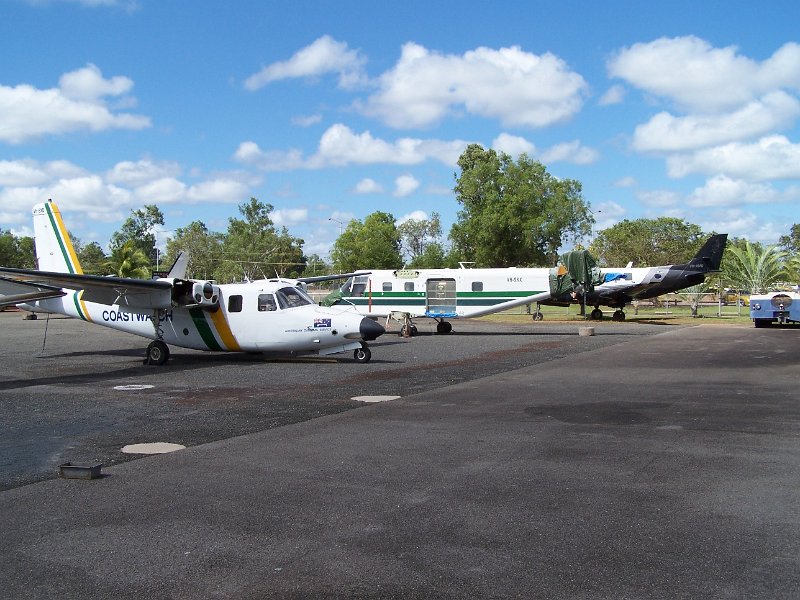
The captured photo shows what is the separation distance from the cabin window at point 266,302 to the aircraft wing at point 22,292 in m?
6.16

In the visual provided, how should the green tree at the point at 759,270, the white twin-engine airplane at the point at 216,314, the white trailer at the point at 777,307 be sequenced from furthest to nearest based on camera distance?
1. the green tree at the point at 759,270
2. the white trailer at the point at 777,307
3. the white twin-engine airplane at the point at 216,314

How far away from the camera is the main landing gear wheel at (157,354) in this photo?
19.6m

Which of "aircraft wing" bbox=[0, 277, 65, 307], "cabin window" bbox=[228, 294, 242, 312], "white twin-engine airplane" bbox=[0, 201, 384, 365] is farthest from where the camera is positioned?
"aircraft wing" bbox=[0, 277, 65, 307]

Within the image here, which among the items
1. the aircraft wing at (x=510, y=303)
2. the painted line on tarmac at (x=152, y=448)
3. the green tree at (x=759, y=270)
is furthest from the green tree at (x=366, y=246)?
the painted line on tarmac at (x=152, y=448)

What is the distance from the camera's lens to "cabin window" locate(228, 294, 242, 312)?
19.8 m

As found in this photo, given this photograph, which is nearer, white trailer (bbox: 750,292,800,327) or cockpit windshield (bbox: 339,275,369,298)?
white trailer (bbox: 750,292,800,327)

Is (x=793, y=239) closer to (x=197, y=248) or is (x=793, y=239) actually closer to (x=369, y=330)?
(x=197, y=248)

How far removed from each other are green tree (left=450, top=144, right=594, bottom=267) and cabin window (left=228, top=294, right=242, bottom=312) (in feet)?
147

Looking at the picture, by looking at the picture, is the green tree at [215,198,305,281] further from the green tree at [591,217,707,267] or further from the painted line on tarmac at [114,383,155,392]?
the painted line on tarmac at [114,383,155,392]

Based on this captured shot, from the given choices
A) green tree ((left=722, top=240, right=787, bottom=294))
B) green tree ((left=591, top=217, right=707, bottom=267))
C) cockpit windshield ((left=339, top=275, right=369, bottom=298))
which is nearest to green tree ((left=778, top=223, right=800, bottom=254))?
green tree ((left=591, top=217, right=707, bottom=267))

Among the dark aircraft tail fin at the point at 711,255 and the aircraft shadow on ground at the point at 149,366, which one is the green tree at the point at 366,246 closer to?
the dark aircraft tail fin at the point at 711,255

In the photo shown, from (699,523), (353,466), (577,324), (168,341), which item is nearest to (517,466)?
(353,466)

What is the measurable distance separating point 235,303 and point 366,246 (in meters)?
60.3

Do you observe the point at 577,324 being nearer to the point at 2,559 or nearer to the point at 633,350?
the point at 633,350
